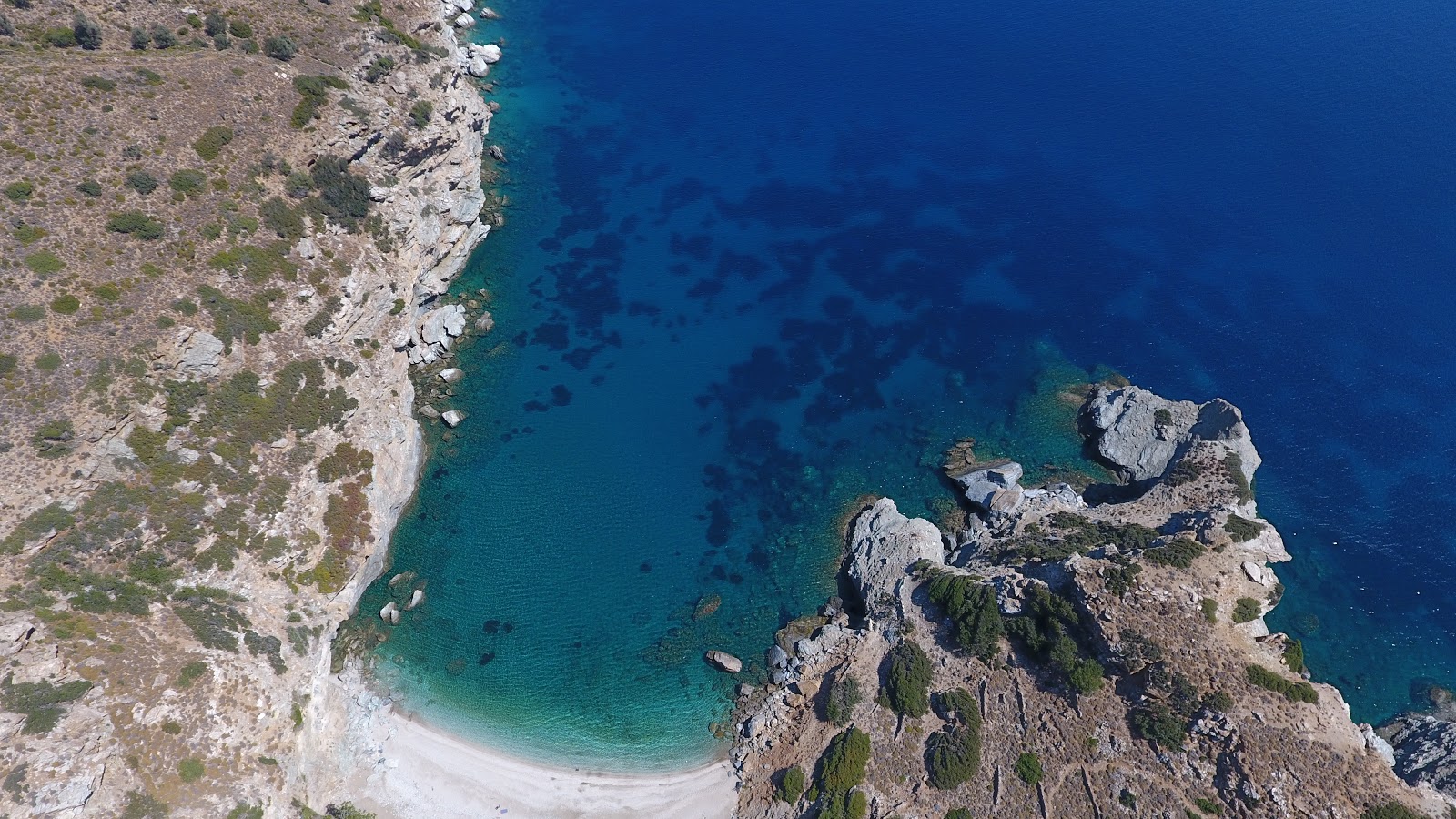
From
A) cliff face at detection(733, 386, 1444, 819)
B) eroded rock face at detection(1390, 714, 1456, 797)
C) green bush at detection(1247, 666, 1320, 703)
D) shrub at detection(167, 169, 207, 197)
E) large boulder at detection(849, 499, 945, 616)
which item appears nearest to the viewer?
cliff face at detection(733, 386, 1444, 819)

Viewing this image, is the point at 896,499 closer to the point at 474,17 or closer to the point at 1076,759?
the point at 1076,759

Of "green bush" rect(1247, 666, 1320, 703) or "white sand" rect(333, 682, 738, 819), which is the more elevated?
"green bush" rect(1247, 666, 1320, 703)

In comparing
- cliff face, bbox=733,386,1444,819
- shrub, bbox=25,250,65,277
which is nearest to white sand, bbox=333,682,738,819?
cliff face, bbox=733,386,1444,819

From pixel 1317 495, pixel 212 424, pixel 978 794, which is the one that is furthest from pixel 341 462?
pixel 1317 495

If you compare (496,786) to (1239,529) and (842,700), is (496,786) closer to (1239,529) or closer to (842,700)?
(842,700)

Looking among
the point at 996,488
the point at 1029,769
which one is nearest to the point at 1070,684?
the point at 1029,769

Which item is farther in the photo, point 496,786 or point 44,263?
point 44,263

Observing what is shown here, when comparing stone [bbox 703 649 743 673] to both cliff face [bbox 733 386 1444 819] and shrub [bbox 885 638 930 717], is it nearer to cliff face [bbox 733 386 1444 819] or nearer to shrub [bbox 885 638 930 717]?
cliff face [bbox 733 386 1444 819]
